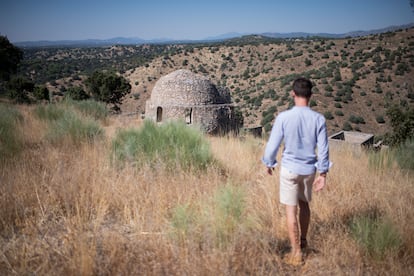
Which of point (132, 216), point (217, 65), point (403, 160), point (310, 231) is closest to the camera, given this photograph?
point (310, 231)

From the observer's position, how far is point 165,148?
16.0ft

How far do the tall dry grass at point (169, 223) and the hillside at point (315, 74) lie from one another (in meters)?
20.7

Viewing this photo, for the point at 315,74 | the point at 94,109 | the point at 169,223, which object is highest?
the point at 315,74

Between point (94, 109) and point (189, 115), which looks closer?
point (189, 115)

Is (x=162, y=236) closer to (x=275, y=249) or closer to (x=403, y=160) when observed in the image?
(x=275, y=249)

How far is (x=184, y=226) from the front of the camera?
8.76 feet

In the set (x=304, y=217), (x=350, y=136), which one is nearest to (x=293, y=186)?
(x=304, y=217)

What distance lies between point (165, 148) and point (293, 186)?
2.73 m

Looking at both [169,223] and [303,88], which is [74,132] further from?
[303,88]

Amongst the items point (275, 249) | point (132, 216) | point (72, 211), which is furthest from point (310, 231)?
point (72, 211)

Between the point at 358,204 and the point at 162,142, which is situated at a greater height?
the point at 162,142

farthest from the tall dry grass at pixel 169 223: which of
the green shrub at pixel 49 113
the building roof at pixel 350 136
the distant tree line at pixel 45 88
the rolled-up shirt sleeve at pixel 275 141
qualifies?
the distant tree line at pixel 45 88

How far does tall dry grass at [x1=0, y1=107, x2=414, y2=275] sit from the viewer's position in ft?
7.92

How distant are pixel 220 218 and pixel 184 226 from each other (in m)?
0.34
